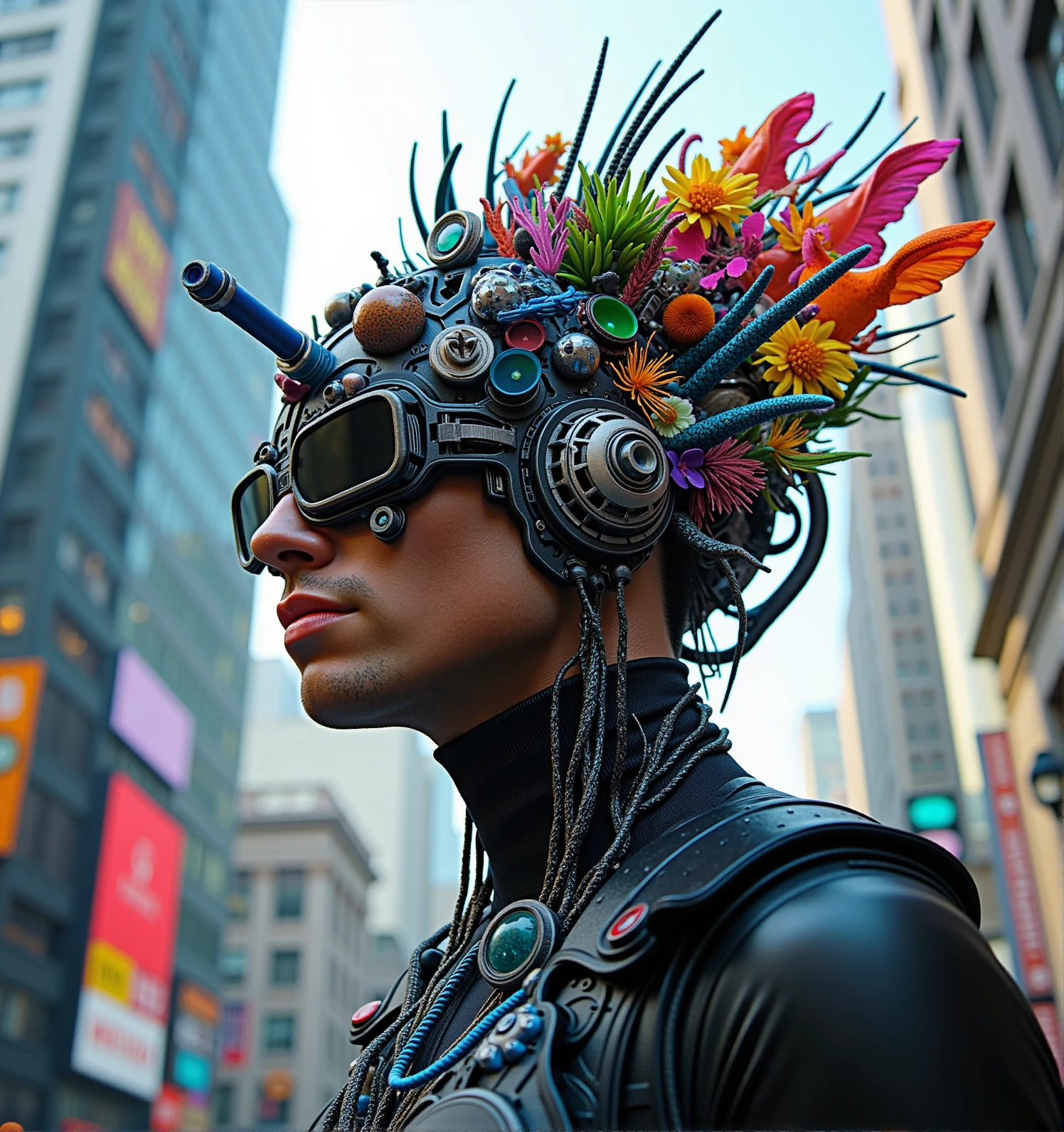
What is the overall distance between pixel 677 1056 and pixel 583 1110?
0.19 meters

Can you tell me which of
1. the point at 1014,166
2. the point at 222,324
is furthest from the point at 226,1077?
the point at 1014,166

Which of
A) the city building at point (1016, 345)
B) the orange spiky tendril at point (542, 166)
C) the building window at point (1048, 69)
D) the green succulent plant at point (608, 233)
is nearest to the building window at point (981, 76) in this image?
the city building at point (1016, 345)

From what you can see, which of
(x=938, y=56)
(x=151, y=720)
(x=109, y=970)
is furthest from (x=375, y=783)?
(x=938, y=56)

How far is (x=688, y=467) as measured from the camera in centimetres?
319

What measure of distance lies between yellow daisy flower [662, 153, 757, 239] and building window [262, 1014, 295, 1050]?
245ft

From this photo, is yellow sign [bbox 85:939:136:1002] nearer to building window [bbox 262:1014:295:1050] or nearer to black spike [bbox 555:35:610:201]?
building window [bbox 262:1014:295:1050]

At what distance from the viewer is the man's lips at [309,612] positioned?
2.93m

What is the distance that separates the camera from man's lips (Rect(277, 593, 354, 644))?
293 centimetres

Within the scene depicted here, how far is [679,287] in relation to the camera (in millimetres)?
3410

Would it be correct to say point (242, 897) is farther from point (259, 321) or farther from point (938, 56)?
point (259, 321)

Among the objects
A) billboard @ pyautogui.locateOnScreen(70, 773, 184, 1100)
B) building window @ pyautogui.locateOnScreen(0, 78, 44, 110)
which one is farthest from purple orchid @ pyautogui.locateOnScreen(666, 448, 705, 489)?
building window @ pyautogui.locateOnScreen(0, 78, 44, 110)

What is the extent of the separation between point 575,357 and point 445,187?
1180mm

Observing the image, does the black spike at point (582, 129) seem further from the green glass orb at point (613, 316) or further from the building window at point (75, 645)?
the building window at point (75, 645)

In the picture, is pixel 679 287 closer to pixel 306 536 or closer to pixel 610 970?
pixel 306 536
